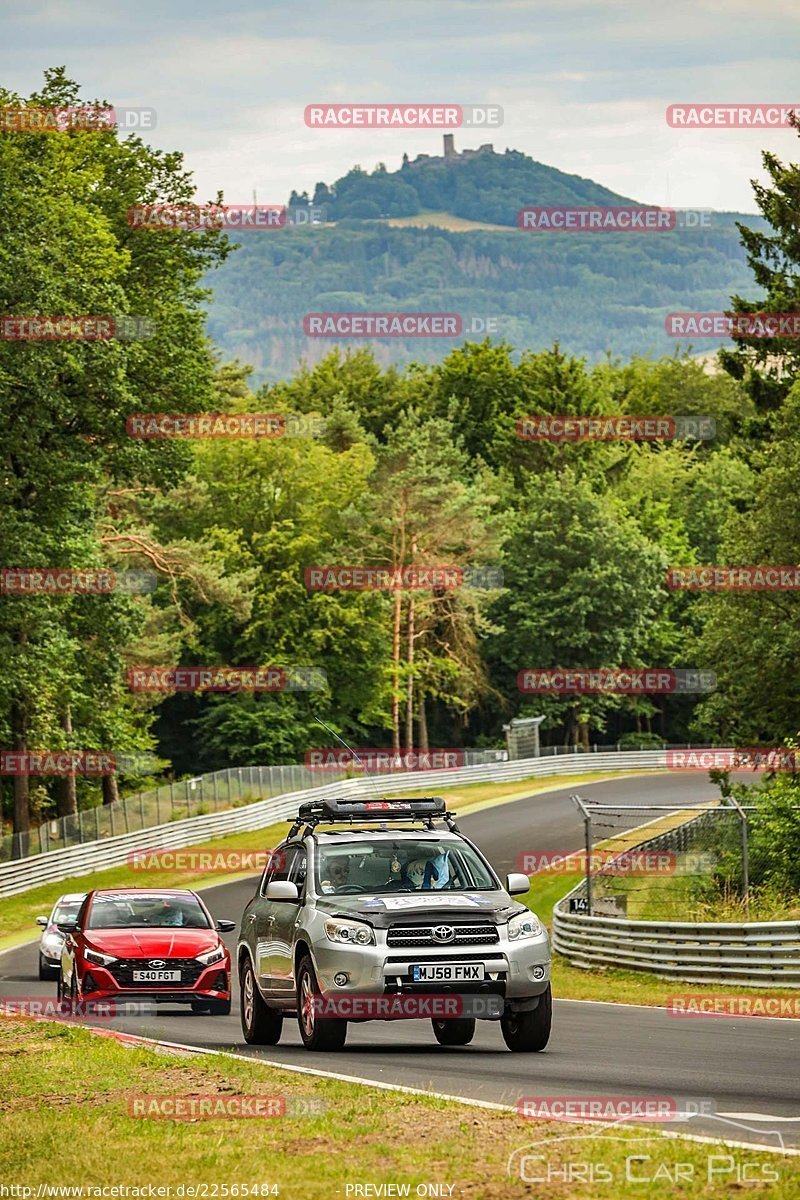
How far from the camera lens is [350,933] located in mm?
13797

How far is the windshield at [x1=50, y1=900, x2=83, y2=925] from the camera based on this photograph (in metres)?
28.6

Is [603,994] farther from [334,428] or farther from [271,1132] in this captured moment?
[334,428]

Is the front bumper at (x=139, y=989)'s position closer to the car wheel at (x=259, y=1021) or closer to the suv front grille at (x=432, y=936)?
the car wheel at (x=259, y=1021)

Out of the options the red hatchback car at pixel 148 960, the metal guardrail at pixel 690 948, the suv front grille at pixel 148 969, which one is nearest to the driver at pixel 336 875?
the red hatchback car at pixel 148 960

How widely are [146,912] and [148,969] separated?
5.01 ft

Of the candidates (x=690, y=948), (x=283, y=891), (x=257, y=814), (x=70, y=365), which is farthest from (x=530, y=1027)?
(x=257, y=814)

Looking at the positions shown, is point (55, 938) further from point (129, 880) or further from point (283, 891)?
point (129, 880)

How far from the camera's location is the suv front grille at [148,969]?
64.0 ft

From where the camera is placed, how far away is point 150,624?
239 ft

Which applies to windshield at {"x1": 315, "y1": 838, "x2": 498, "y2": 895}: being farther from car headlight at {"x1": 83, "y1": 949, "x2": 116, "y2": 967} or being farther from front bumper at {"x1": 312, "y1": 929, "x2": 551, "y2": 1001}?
car headlight at {"x1": 83, "y1": 949, "x2": 116, "y2": 967}

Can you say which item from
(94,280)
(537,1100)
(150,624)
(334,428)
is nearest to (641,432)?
(334,428)

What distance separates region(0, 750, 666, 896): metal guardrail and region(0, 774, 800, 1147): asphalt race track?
90.4 feet

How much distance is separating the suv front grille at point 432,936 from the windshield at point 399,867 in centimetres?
78

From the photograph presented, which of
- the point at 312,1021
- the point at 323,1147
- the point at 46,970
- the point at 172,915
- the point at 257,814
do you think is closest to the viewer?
the point at 323,1147
